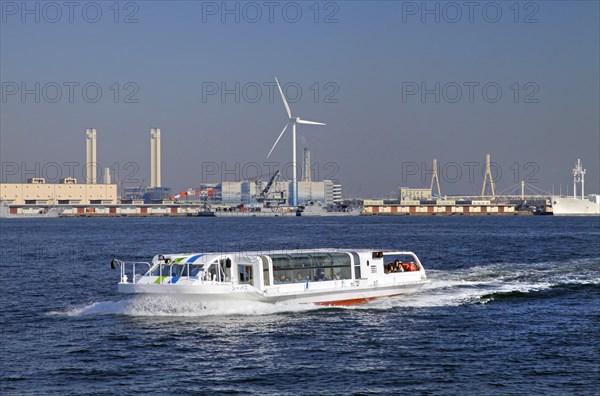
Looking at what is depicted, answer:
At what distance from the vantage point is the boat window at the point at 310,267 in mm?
41562

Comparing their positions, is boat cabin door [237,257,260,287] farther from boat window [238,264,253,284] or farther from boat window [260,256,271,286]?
boat window [260,256,271,286]

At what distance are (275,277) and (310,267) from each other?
2.30 meters

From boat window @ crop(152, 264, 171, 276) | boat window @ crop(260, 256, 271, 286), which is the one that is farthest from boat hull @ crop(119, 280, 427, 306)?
boat window @ crop(152, 264, 171, 276)

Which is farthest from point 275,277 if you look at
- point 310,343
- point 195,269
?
point 310,343

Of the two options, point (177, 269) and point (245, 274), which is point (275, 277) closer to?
point (245, 274)

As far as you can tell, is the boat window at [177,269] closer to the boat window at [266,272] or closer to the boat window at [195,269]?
the boat window at [195,269]

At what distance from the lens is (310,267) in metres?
42.7

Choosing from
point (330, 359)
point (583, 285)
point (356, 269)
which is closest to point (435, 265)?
point (583, 285)

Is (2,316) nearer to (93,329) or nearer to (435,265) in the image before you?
(93,329)

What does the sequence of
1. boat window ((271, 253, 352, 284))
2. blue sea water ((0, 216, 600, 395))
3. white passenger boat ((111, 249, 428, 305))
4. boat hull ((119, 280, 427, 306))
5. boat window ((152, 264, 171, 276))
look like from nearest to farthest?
blue sea water ((0, 216, 600, 395)), boat hull ((119, 280, 427, 306)), white passenger boat ((111, 249, 428, 305)), boat window ((152, 264, 171, 276)), boat window ((271, 253, 352, 284))

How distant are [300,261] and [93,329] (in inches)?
429

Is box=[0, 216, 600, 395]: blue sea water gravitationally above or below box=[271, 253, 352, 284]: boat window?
below

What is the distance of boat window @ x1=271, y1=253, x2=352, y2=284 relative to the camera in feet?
136

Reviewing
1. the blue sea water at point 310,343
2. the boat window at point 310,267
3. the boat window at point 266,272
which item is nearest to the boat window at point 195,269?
the blue sea water at point 310,343
